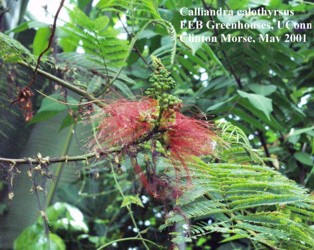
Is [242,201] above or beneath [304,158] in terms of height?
above

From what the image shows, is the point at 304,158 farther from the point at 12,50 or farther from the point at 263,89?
the point at 12,50

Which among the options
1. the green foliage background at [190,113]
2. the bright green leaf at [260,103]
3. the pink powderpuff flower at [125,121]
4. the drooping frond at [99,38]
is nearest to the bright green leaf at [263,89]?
the green foliage background at [190,113]

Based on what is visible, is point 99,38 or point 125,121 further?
point 99,38

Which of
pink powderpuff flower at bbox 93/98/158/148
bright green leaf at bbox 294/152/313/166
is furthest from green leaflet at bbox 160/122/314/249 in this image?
bright green leaf at bbox 294/152/313/166

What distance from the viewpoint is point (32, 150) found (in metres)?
1.66

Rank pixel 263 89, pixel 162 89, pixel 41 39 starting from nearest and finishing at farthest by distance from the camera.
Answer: pixel 162 89, pixel 41 39, pixel 263 89

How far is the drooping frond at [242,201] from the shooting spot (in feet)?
2.64

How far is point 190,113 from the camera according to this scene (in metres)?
1.53

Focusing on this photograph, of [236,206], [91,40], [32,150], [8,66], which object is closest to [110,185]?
[32,150]

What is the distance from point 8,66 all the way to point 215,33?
1.70 feet

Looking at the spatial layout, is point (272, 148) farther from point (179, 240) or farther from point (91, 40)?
point (179, 240)

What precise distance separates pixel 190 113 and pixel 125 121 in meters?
0.73

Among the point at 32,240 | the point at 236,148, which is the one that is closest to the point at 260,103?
the point at 236,148

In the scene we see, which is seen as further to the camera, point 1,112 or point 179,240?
point 1,112
